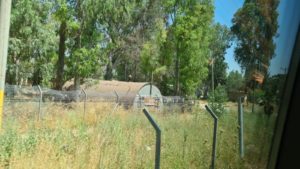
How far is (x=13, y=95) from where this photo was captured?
12586mm

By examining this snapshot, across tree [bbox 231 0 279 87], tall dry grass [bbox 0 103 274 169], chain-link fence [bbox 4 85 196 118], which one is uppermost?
tree [bbox 231 0 279 87]

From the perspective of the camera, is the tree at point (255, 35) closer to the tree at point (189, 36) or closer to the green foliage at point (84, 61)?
the tree at point (189, 36)

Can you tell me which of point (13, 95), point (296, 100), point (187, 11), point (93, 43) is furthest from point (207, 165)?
point (93, 43)

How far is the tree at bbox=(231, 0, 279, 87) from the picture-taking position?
1.70 meters

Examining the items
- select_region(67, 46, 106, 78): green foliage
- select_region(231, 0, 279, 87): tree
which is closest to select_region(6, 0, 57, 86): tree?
select_region(67, 46, 106, 78): green foliage

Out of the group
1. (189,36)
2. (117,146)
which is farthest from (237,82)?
(189,36)

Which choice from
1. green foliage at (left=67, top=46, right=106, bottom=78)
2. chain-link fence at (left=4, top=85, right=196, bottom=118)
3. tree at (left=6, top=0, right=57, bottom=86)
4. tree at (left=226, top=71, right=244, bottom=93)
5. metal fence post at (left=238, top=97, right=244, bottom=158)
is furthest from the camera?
green foliage at (left=67, top=46, right=106, bottom=78)

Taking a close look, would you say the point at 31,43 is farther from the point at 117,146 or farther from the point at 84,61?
the point at 117,146

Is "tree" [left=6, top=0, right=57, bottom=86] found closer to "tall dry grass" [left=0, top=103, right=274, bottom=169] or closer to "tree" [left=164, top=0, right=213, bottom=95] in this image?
"tree" [left=164, top=0, right=213, bottom=95]

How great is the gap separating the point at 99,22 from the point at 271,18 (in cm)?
1821

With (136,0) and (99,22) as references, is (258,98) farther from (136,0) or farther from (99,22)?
(136,0)

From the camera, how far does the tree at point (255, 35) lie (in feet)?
5.57

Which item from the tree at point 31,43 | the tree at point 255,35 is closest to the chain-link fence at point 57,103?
the tree at point 31,43

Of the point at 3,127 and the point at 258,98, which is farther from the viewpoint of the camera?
the point at 3,127
